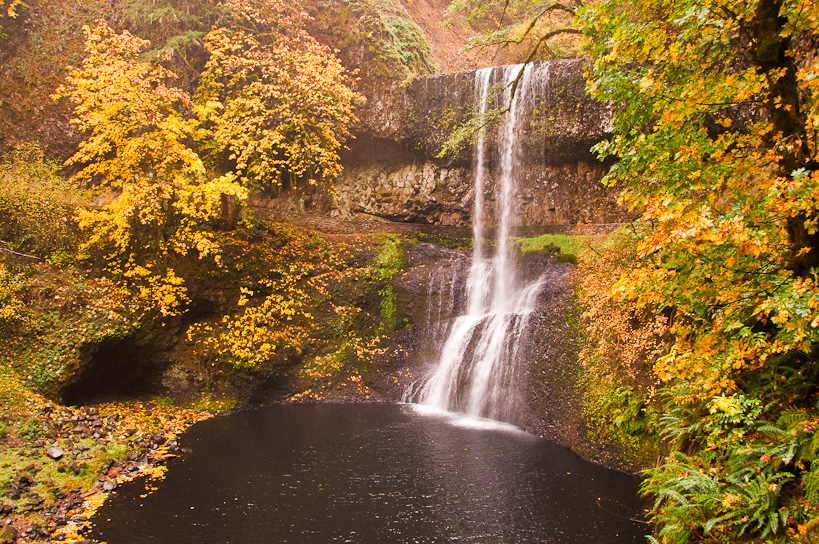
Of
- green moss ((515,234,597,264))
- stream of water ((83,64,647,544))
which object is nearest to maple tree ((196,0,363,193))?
stream of water ((83,64,647,544))

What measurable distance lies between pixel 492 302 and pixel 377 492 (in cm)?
780

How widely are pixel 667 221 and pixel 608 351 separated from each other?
4.87 metres

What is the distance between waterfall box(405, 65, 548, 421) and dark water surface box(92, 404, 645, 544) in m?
1.44

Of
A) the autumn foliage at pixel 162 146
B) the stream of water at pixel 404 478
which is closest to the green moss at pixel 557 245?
the stream of water at pixel 404 478

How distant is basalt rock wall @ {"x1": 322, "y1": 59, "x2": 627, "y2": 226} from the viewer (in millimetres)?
15555

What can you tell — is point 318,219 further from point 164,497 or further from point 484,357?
point 164,497

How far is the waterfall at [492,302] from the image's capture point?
1127cm

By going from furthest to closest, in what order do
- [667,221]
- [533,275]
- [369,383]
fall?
[533,275]
[369,383]
[667,221]

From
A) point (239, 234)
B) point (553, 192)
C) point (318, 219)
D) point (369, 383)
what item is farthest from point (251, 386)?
point (553, 192)

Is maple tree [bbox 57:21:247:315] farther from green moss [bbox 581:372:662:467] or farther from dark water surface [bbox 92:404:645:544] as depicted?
green moss [bbox 581:372:662:467]

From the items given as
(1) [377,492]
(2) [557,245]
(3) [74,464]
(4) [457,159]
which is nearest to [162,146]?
(3) [74,464]

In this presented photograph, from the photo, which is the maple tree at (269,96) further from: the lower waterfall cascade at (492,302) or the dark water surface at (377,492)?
the dark water surface at (377,492)

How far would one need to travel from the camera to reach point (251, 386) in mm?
12391

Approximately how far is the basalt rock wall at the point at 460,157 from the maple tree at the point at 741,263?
10374 millimetres
